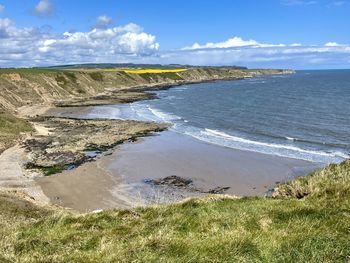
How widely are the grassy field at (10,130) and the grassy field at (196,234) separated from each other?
114ft

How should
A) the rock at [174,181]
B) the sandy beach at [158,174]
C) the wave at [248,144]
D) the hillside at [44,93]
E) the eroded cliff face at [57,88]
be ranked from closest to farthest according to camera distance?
the sandy beach at [158,174]
the rock at [174,181]
the wave at [248,144]
the hillside at [44,93]
the eroded cliff face at [57,88]

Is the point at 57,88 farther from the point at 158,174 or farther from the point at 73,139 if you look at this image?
the point at 158,174

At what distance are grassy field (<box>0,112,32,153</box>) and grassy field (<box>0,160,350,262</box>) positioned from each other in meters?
34.8

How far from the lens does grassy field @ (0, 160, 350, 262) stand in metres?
8.29

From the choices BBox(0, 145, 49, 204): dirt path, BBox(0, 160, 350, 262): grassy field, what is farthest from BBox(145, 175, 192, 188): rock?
BBox(0, 160, 350, 262): grassy field

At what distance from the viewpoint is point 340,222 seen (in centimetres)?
1032

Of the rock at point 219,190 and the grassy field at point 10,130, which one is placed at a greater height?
the grassy field at point 10,130

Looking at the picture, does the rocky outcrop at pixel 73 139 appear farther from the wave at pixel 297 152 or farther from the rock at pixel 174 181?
the wave at pixel 297 152

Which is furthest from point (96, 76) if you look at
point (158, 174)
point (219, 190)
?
point (219, 190)

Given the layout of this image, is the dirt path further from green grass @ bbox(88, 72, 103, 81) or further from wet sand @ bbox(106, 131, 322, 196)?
green grass @ bbox(88, 72, 103, 81)

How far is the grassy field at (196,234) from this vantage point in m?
8.29

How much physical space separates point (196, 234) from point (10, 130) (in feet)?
153

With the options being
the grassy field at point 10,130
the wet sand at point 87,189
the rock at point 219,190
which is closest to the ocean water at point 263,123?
the rock at point 219,190

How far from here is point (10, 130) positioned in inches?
2056
